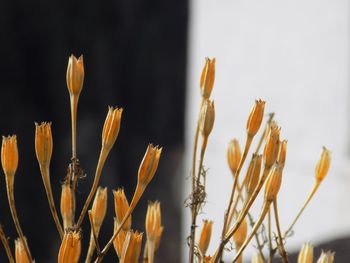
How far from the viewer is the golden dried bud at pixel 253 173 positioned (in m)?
0.37

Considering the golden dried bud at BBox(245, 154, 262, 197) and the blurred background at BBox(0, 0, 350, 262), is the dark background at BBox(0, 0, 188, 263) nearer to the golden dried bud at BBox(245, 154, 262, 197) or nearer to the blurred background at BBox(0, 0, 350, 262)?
the blurred background at BBox(0, 0, 350, 262)

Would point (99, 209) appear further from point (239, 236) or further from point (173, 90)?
point (173, 90)

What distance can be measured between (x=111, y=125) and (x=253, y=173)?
0.07 m

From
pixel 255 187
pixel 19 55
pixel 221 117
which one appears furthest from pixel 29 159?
pixel 255 187

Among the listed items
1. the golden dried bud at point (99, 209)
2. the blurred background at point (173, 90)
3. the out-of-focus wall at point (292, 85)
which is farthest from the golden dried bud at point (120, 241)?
the blurred background at point (173, 90)

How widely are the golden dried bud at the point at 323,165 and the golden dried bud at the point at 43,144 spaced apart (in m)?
0.13

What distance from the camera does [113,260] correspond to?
9.55 ft

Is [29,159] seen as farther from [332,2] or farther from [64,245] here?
[64,245]

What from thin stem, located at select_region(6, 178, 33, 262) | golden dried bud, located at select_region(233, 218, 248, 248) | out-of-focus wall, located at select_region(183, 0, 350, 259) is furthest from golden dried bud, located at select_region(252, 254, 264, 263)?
out-of-focus wall, located at select_region(183, 0, 350, 259)

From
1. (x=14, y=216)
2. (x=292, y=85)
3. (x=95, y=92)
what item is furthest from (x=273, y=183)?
(x=95, y=92)

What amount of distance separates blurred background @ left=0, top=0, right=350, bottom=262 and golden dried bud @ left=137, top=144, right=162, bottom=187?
162 centimetres

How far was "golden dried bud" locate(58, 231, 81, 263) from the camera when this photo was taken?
1.11 feet

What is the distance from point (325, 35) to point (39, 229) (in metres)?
1.36

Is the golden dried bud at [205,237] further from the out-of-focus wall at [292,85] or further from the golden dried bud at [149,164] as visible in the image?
the out-of-focus wall at [292,85]
